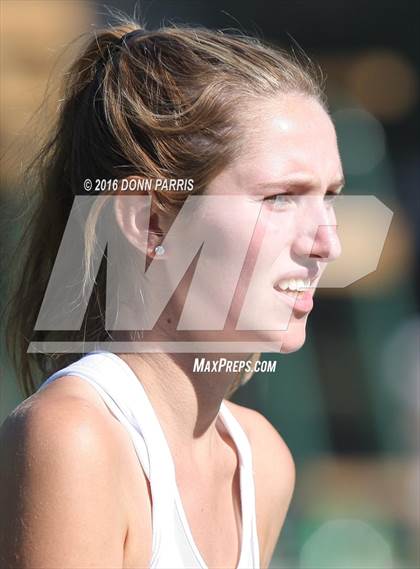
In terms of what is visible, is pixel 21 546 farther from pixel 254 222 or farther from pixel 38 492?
pixel 254 222

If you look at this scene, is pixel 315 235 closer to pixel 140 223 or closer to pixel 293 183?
pixel 293 183

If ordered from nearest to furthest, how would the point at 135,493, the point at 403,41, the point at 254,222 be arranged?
the point at 135,493 → the point at 254,222 → the point at 403,41

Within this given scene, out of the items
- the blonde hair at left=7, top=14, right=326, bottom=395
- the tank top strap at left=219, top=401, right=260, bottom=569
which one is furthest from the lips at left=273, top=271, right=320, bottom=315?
the tank top strap at left=219, top=401, right=260, bottom=569

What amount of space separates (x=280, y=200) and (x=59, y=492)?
0.65 m

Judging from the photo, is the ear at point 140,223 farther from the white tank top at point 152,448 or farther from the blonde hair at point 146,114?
the white tank top at point 152,448

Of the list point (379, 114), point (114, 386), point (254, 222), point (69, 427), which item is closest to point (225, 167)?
point (254, 222)

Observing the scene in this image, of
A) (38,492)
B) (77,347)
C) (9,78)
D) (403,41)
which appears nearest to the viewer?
(38,492)

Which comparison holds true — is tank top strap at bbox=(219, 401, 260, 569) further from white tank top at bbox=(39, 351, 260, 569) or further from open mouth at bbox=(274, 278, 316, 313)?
open mouth at bbox=(274, 278, 316, 313)

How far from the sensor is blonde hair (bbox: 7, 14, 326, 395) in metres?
1.72

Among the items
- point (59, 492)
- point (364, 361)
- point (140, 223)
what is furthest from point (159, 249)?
point (364, 361)

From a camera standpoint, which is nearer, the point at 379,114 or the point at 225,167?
the point at 225,167

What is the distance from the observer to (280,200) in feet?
5.59

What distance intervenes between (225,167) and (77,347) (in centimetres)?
47

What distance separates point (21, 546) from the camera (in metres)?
1.41
